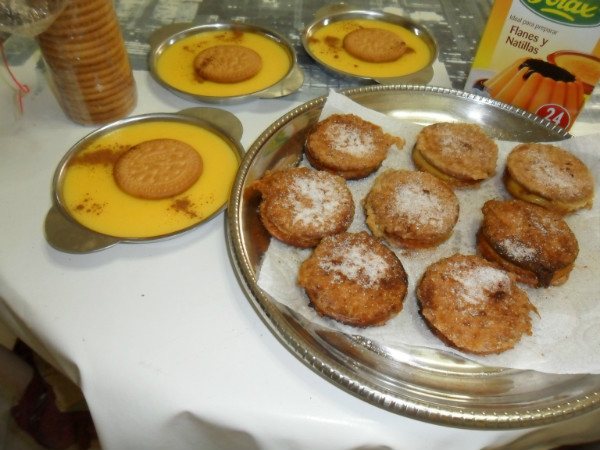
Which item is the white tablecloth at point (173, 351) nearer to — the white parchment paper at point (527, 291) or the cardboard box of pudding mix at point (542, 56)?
the white parchment paper at point (527, 291)

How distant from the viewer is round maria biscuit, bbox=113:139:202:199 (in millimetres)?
1283

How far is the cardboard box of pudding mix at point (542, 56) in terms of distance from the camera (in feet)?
4.49

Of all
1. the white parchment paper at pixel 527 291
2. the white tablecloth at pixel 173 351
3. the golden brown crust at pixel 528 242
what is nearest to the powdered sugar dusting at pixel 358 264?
the white parchment paper at pixel 527 291

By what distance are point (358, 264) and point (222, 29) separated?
4.65ft

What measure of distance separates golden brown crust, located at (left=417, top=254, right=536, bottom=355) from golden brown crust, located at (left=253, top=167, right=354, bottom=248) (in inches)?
11.1

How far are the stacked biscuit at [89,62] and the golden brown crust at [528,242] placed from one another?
4.02ft

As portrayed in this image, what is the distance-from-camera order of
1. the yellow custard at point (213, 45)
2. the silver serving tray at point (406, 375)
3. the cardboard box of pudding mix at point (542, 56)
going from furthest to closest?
the yellow custard at point (213, 45), the cardboard box of pudding mix at point (542, 56), the silver serving tray at point (406, 375)

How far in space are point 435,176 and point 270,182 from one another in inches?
20.7

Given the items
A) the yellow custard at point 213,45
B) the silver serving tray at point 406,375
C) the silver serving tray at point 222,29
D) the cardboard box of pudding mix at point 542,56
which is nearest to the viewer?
the silver serving tray at point 406,375

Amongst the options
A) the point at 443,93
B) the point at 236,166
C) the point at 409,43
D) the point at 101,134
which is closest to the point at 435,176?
the point at 443,93

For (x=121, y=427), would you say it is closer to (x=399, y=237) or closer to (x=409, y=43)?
(x=399, y=237)

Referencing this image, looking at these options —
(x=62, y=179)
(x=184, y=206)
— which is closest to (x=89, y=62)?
(x=62, y=179)

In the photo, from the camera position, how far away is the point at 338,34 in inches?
80.5

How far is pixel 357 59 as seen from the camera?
192 cm
